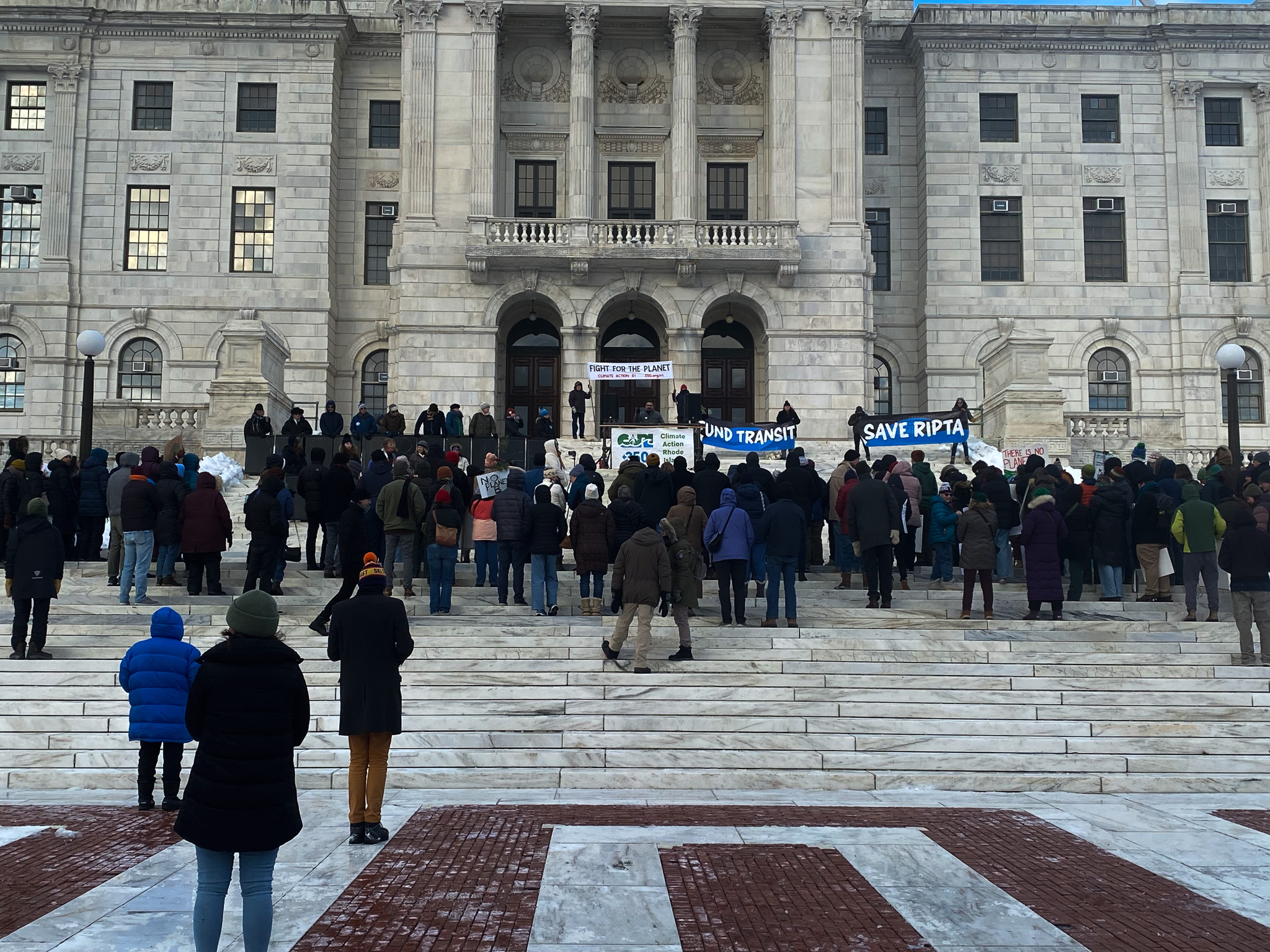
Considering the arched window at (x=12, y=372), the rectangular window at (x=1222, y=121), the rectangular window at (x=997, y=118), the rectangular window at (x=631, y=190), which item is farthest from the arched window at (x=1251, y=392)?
the arched window at (x=12, y=372)

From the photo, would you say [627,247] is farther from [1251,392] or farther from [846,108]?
[1251,392]

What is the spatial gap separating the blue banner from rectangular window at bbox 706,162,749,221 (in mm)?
13775

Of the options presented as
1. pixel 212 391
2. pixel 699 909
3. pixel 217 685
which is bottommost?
pixel 699 909

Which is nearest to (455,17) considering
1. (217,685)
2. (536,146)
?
(536,146)

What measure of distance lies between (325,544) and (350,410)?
78.0ft

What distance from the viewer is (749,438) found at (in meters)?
28.5

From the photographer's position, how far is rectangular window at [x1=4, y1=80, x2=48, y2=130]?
4109 cm

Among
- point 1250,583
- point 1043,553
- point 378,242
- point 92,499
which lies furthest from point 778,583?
point 378,242

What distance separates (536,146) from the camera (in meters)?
40.1

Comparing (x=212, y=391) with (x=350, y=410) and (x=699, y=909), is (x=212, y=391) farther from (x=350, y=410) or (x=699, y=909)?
(x=699, y=909)

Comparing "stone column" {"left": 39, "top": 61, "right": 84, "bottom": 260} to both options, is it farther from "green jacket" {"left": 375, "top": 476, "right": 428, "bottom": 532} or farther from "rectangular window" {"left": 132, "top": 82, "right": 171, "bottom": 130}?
"green jacket" {"left": 375, "top": 476, "right": 428, "bottom": 532}

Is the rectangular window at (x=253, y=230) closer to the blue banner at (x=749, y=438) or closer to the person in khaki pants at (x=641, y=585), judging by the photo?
the blue banner at (x=749, y=438)

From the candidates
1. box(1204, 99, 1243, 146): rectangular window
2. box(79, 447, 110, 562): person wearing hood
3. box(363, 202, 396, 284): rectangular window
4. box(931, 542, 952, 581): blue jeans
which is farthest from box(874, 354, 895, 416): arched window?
box(79, 447, 110, 562): person wearing hood

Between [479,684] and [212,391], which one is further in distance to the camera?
[212,391]
